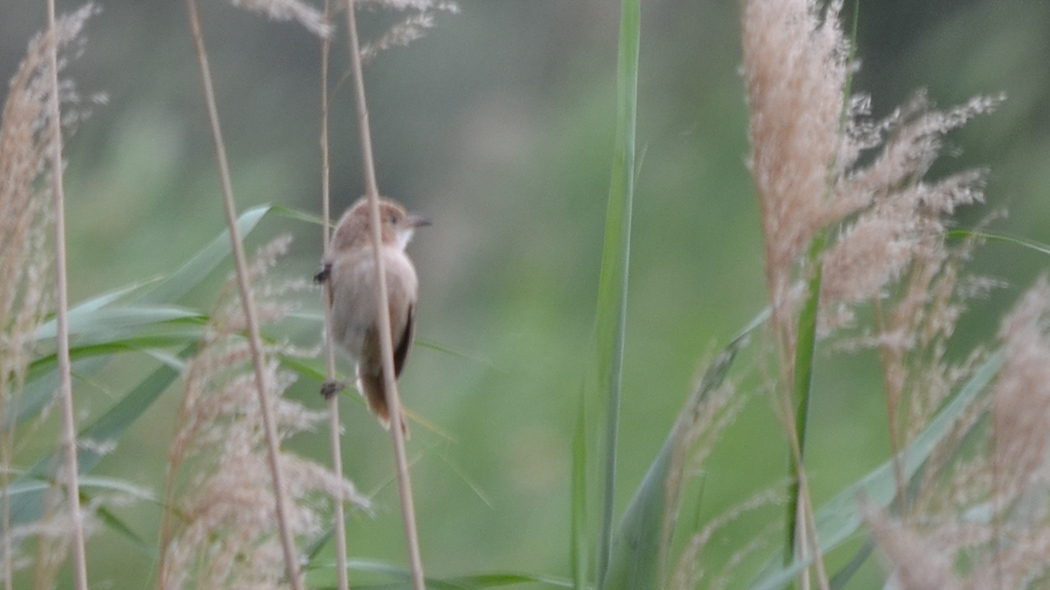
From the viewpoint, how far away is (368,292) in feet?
6.68

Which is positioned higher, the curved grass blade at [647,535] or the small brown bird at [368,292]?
the small brown bird at [368,292]

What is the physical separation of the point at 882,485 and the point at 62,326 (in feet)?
2.97

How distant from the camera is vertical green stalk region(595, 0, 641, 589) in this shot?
127 cm

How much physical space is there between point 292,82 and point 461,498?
2.79 m

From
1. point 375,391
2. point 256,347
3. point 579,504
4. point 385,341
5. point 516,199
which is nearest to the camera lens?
point 256,347

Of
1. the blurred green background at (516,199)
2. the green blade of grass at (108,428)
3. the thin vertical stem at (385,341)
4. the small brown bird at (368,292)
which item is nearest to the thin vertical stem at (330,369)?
the thin vertical stem at (385,341)

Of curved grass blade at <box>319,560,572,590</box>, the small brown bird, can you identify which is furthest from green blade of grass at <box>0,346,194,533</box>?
the small brown bird

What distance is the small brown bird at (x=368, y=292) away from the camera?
6.61ft

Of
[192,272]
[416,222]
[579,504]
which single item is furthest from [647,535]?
[416,222]

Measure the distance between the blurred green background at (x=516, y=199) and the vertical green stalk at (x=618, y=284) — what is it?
0.91 m

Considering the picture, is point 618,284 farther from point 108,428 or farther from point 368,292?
point 368,292

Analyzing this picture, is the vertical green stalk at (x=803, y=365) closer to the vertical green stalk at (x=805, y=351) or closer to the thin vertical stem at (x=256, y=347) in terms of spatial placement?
the vertical green stalk at (x=805, y=351)

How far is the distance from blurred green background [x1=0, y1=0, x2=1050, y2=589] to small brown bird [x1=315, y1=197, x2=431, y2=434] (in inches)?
7.4

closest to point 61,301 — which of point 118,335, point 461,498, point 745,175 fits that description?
point 118,335
